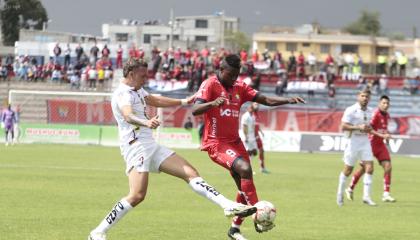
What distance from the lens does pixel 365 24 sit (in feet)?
586

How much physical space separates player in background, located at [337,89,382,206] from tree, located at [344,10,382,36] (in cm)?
Answer: 15602

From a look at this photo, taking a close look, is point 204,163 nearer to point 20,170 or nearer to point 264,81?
point 20,170

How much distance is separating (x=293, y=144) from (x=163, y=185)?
80.6 ft

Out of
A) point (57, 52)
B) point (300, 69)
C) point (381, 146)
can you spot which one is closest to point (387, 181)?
point (381, 146)

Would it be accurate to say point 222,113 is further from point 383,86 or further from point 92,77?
point 383,86

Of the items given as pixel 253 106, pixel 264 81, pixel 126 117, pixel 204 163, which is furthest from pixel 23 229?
pixel 264 81

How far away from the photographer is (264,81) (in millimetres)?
56531

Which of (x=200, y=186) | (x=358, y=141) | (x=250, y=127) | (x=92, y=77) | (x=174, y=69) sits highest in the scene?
(x=200, y=186)

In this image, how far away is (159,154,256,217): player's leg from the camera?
420 inches

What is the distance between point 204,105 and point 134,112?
1.05 m

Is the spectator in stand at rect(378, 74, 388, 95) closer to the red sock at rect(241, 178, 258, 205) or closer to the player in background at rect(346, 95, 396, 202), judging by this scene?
the player in background at rect(346, 95, 396, 202)

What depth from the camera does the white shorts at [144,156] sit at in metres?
11.2

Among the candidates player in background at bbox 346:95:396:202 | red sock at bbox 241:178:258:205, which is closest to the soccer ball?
red sock at bbox 241:178:258:205

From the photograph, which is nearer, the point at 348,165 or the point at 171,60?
the point at 348,165
